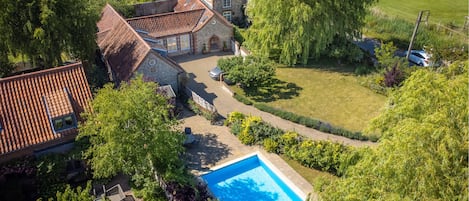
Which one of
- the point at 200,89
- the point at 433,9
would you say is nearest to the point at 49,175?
the point at 200,89

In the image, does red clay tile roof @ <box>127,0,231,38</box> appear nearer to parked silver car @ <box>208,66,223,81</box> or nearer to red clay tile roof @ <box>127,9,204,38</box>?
red clay tile roof @ <box>127,9,204,38</box>

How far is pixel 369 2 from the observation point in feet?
136

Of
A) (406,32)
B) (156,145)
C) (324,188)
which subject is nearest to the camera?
(324,188)

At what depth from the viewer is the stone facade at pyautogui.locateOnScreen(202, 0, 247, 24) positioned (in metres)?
50.4

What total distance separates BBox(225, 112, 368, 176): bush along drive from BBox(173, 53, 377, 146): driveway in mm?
2308

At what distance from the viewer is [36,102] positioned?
25.8m

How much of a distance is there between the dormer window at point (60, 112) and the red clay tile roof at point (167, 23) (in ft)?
59.0

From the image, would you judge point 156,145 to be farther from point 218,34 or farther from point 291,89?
point 218,34

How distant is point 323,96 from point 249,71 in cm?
717

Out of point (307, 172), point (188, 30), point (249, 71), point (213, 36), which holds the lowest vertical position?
point (307, 172)

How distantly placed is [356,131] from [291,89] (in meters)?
8.29

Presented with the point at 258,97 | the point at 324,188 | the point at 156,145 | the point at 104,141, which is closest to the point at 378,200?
the point at 324,188

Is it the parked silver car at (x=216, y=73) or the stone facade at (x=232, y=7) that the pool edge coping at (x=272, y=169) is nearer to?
the parked silver car at (x=216, y=73)

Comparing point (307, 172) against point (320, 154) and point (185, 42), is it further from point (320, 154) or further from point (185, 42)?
point (185, 42)
